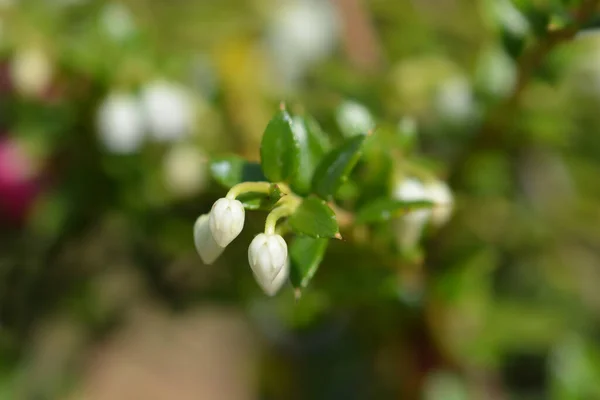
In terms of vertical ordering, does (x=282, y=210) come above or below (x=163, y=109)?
above

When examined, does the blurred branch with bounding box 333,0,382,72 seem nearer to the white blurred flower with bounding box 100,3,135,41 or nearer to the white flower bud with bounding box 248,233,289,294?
the white blurred flower with bounding box 100,3,135,41

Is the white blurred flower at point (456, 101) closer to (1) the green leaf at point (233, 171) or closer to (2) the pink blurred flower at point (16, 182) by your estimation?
(1) the green leaf at point (233, 171)

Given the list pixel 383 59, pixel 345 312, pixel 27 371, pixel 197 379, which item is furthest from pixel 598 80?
pixel 197 379

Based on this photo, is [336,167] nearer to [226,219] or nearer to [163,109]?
[226,219]

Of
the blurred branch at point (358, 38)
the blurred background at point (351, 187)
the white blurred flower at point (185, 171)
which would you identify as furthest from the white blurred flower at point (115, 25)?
the blurred branch at point (358, 38)

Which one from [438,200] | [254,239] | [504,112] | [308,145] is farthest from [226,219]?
[504,112]

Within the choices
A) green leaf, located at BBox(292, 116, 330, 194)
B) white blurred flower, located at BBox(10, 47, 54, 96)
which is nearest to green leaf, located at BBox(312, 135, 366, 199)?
green leaf, located at BBox(292, 116, 330, 194)

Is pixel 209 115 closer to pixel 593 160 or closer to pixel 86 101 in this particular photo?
pixel 86 101
